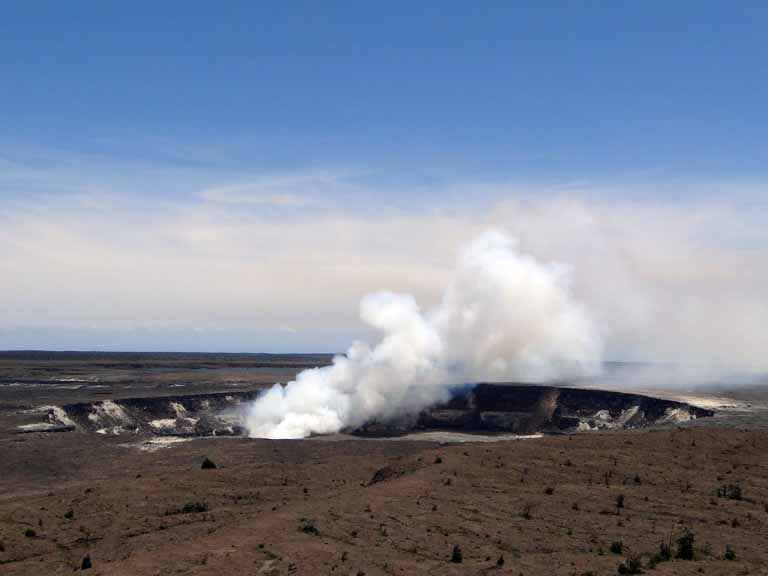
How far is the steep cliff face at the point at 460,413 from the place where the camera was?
82.4 meters

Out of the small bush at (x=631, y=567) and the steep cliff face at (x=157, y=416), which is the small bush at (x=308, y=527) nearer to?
the small bush at (x=631, y=567)

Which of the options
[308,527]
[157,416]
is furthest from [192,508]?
[157,416]

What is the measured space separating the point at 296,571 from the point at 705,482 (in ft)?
73.5

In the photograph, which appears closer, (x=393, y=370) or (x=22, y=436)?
(x=22, y=436)

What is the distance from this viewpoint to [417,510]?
3278 centimetres

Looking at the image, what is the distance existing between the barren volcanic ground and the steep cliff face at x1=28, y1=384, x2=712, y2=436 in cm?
2569

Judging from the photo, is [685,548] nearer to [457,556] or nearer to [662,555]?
[662,555]

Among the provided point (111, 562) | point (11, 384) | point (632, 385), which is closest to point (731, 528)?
point (111, 562)

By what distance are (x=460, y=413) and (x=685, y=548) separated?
71.5m

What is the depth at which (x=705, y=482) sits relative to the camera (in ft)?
121

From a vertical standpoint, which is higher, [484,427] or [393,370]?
[393,370]

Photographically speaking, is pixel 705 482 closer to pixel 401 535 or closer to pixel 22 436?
pixel 401 535

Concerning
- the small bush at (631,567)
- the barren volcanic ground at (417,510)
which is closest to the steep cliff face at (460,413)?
the barren volcanic ground at (417,510)

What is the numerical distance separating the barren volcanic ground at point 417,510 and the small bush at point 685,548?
81 mm
